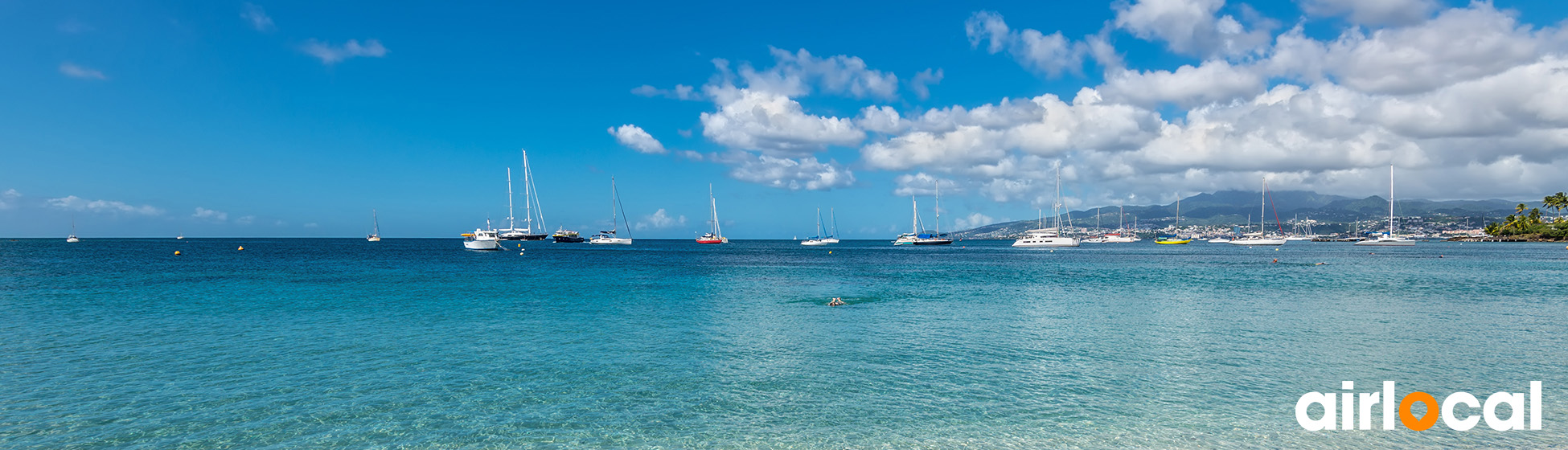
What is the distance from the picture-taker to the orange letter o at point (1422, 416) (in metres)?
12.4

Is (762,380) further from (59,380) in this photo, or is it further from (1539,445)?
(59,380)

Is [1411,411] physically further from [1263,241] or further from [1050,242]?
[1263,241]

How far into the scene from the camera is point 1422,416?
1292 centimetres

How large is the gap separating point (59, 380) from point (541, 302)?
1885 centimetres

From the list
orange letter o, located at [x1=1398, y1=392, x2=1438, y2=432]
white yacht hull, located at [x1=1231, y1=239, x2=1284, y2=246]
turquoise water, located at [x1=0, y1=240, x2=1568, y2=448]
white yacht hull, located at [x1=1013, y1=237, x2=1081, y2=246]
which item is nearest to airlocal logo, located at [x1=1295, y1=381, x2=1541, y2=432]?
orange letter o, located at [x1=1398, y1=392, x2=1438, y2=432]

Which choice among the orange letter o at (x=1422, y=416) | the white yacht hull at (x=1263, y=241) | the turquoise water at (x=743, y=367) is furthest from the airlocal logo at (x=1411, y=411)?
the white yacht hull at (x=1263, y=241)

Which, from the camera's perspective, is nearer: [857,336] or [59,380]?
[59,380]

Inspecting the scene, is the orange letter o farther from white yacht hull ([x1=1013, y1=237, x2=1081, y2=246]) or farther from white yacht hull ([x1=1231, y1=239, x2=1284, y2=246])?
white yacht hull ([x1=1231, y1=239, x2=1284, y2=246])

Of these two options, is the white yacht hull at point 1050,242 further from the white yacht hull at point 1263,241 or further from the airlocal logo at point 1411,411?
the airlocal logo at point 1411,411

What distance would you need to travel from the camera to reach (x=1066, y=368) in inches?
690

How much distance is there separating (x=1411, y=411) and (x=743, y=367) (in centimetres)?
1353

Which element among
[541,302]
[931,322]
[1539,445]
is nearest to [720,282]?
[541,302]

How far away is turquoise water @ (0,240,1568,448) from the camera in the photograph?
12.1 metres

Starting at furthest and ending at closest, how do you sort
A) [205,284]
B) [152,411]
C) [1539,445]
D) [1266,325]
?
[205,284]
[1266,325]
[152,411]
[1539,445]
